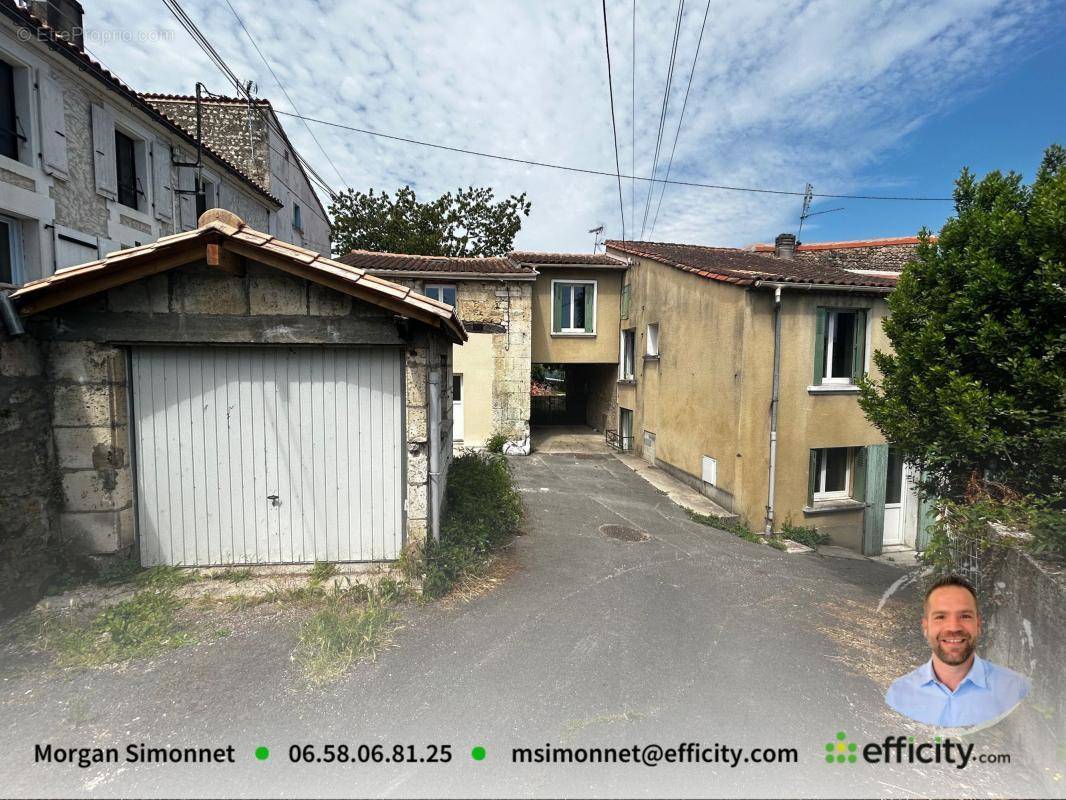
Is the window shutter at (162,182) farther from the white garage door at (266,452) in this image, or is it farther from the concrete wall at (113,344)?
the white garage door at (266,452)

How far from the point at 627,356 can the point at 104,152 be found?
43.3ft

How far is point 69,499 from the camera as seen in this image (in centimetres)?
459

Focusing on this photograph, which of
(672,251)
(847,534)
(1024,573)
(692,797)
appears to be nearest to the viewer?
(692,797)

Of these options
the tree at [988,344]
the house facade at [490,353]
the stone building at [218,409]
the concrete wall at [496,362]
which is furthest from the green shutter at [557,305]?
the tree at [988,344]

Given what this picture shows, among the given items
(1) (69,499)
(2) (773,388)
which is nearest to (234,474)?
(1) (69,499)

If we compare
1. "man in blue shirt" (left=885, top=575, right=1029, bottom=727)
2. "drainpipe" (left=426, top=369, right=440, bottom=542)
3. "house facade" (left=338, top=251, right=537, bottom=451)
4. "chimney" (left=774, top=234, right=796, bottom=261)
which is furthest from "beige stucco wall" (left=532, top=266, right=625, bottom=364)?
"man in blue shirt" (left=885, top=575, right=1029, bottom=727)

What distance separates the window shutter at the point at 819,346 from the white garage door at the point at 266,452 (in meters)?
8.27

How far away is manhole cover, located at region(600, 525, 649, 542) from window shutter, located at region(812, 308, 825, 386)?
16.5 ft

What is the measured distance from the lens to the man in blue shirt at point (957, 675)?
105 inches

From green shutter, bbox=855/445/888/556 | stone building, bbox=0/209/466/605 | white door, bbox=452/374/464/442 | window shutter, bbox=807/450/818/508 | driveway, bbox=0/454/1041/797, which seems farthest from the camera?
white door, bbox=452/374/464/442

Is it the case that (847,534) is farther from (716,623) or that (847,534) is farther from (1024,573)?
(1024,573)

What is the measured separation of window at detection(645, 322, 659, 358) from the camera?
1299 centimetres

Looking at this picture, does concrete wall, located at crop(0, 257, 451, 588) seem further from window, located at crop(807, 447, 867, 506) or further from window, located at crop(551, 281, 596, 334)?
window, located at crop(551, 281, 596, 334)

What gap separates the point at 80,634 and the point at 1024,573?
6.83m
